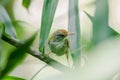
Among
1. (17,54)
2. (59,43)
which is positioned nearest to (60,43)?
(59,43)

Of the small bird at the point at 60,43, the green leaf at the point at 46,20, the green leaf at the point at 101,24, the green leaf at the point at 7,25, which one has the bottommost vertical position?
the small bird at the point at 60,43

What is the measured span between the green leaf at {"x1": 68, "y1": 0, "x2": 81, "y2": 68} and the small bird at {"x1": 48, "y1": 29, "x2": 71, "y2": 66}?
0.02 metres

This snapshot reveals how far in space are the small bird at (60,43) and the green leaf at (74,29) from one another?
0.06ft

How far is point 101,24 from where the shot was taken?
1.58 ft

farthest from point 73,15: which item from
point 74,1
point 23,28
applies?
point 23,28

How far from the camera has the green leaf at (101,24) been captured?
1.54 ft

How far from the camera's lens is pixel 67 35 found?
583 millimetres

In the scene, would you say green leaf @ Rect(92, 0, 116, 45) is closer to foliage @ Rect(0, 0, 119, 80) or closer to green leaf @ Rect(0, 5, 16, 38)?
foliage @ Rect(0, 0, 119, 80)

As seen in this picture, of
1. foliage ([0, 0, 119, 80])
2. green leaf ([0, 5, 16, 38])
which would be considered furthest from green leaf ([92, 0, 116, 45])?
green leaf ([0, 5, 16, 38])

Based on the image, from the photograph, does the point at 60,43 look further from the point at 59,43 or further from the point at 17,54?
the point at 17,54

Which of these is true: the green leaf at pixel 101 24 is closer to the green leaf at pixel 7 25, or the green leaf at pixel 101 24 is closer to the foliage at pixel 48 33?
the foliage at pixel 48 33

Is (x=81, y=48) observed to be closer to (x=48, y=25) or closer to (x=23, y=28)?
(x=48, y=25)

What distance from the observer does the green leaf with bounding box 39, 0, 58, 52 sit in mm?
538

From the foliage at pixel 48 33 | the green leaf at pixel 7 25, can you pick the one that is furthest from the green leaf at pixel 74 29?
the green leaf at pixel 7 25
